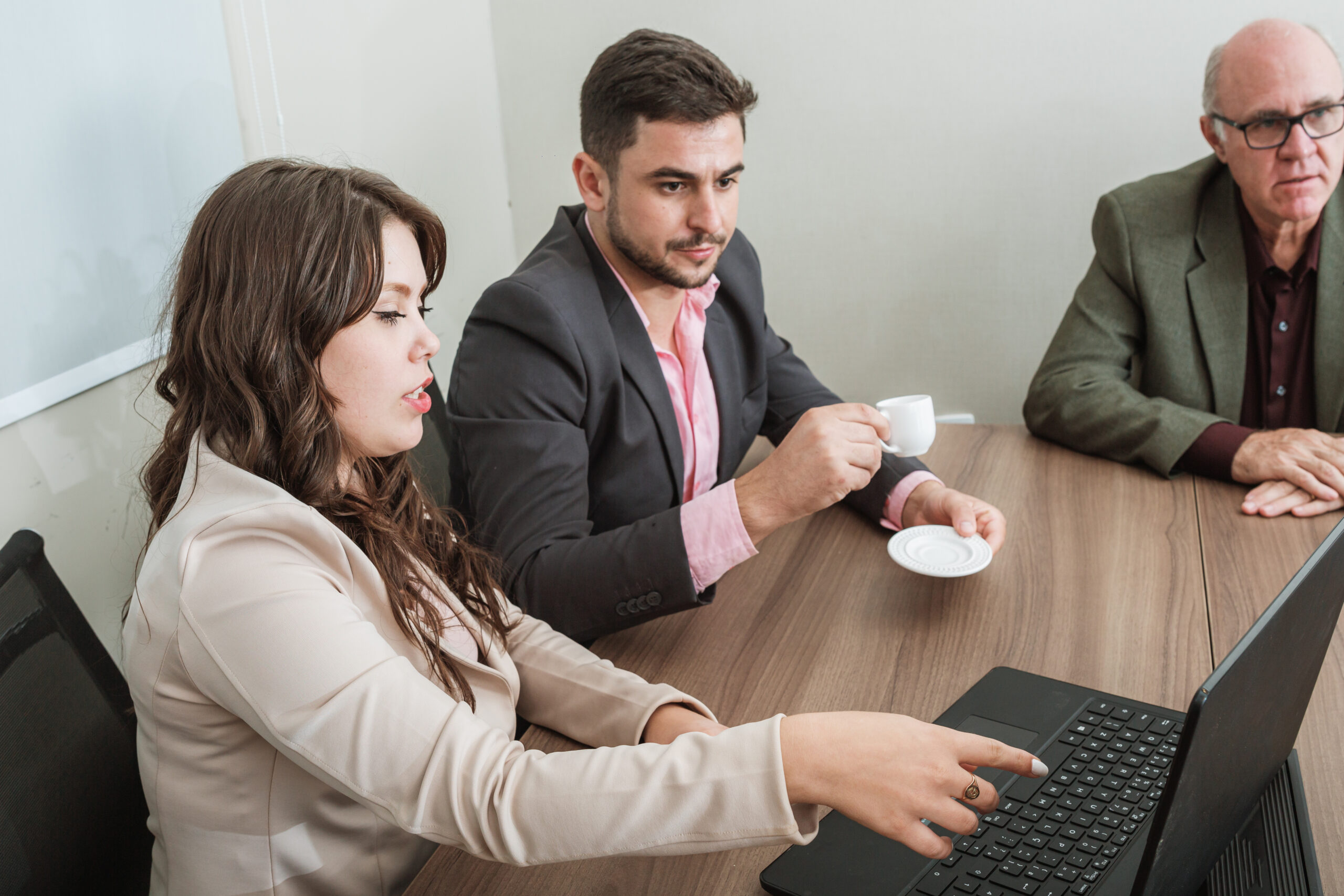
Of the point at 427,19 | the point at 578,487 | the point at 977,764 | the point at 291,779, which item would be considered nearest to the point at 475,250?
the point at 427,19

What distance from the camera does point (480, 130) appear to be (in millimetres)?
2670

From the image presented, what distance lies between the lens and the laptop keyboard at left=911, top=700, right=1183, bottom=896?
0.79 m

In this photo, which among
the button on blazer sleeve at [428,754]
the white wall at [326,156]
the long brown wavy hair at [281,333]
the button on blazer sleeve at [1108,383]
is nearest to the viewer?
the button on blazer sleeve at [428,754]

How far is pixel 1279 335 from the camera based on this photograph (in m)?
1.86

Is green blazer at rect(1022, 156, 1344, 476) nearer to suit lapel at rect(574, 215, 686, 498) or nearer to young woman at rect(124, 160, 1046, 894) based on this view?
suit lapel at rect(574, 215, 686, 498)

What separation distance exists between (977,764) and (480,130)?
2.32 meters

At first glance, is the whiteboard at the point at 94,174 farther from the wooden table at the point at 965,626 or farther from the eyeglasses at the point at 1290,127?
the eyeglasses at the point at 1290,127

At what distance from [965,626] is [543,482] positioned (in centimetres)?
56

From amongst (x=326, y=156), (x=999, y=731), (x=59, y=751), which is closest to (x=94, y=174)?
(x=326, y=156)

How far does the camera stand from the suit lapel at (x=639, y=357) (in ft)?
4.87

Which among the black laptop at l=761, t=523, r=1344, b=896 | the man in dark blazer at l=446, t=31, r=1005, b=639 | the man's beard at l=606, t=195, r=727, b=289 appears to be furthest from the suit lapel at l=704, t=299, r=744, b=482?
the black laptop at l=761, t=523, r=1344, b=896

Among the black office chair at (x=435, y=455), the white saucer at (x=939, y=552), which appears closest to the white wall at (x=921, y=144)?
the black office chair at (x=435, y=455)

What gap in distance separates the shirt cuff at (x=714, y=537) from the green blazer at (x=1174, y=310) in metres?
0.74

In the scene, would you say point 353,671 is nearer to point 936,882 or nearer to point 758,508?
point 936,882
